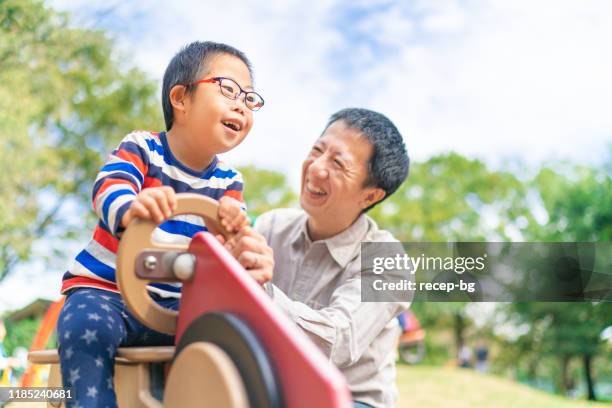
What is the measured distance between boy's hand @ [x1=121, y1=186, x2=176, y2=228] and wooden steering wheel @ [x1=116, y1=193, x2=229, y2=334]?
0.06ft

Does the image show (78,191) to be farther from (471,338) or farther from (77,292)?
(471,338)

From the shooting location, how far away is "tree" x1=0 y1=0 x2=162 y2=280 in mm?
10398

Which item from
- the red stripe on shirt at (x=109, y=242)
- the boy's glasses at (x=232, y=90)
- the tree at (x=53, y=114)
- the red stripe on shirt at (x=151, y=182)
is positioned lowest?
the red stripe on shirt at (x=109, y=242)

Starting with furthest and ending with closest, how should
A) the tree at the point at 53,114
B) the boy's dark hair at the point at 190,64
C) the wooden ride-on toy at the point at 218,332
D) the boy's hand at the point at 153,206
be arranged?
the tree at the point at 53,114 → the boy's dark hair at the point at 190,64 → the boy's hand at the point at 153,206 → the wooden ride-on toy at the point at 218,332

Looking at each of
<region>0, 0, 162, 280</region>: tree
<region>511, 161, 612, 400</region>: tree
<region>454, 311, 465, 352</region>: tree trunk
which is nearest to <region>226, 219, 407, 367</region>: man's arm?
<region>0, 0, 162, 280</region>: tree

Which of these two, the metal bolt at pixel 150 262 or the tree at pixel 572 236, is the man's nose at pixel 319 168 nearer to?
the metal bolt at pixel 150 262

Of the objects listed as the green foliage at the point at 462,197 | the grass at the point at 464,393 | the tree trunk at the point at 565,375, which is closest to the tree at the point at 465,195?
the green foliage at the point at 462,197

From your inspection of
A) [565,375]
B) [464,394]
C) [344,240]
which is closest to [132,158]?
[344,240]

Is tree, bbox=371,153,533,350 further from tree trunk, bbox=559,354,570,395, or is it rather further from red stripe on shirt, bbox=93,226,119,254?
red stripe on shirt, bbox=93,226,119,254

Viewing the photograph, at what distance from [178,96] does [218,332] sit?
82 cm

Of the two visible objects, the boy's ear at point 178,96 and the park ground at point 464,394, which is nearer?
the boy's ear at point 178,96

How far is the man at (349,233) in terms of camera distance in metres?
2.32

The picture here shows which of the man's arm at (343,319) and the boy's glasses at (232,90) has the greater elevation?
the boy's glasses at (232,90)

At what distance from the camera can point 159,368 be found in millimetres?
1533
